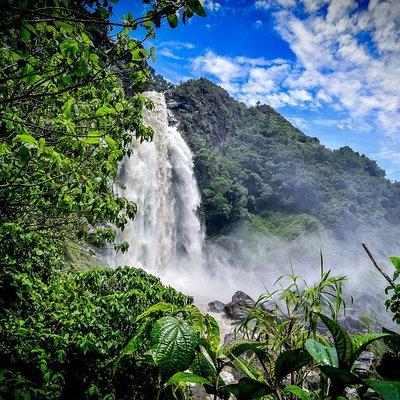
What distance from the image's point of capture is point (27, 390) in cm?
272

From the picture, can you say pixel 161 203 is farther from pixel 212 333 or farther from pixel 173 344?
pixel 173 344

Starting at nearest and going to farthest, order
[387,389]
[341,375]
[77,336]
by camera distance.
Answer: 1. [387,389]
2. [341,375]
3. [77,336]

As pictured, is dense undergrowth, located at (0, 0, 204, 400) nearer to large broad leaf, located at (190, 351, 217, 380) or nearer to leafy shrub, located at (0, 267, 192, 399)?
leafy shrub, located at (0, 267, 192, 399)

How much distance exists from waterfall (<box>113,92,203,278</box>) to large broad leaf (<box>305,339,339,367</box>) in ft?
69.9

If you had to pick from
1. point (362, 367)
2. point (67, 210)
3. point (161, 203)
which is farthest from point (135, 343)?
point (161, 203)

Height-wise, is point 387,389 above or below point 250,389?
above

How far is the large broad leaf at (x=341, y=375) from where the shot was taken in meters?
0.88

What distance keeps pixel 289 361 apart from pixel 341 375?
0.59 ft

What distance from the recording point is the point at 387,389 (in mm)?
733

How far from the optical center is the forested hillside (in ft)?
133

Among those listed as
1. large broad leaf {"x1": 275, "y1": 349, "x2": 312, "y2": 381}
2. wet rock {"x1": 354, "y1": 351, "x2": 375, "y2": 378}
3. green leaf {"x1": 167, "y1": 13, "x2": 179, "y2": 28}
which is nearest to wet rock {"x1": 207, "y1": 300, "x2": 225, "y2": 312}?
wet rock {"x1": 354, "y1": 351, "x2": 375, "y2": 378}

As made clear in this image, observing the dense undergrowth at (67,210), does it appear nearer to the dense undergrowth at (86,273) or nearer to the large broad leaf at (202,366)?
the dense undergrowth at (86,273)

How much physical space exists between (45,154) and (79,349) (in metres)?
2.56

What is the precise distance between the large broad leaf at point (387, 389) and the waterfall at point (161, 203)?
21.6m
